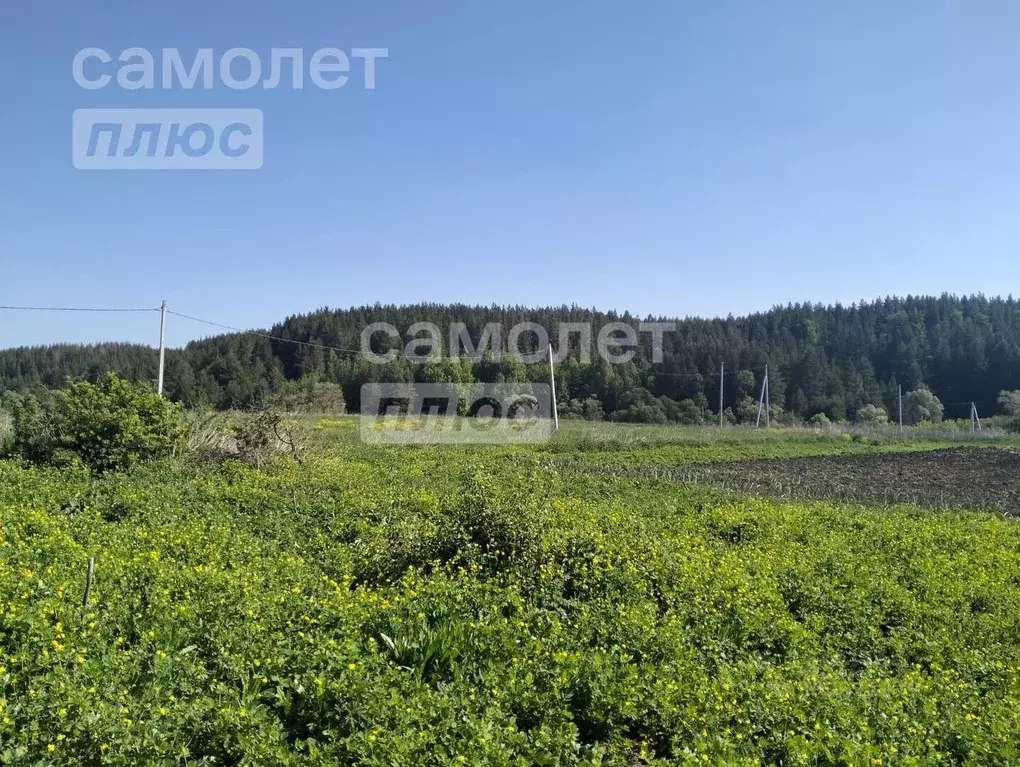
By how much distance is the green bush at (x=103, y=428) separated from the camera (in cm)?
1466

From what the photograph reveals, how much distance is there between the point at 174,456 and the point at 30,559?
979 centimetres

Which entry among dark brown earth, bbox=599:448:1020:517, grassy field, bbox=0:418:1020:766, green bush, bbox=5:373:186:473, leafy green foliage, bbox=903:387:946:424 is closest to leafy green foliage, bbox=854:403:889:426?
leafy green foliage, bbox=903:387:946:424

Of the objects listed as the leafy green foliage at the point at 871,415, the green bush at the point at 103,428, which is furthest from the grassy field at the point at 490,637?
the leafy green foliage at the point at 871,415

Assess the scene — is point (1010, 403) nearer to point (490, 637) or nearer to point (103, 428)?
point (103, 428)

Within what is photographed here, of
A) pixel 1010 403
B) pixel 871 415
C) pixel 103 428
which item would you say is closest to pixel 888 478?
pixel 103 428

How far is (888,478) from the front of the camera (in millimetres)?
21484

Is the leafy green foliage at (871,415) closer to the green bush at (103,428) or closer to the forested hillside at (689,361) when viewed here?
the forested hillside at (689,361)

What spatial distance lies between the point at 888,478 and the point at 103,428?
2186 cm

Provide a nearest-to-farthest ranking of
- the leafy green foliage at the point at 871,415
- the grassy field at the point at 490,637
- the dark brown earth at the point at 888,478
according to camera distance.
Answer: the grassy field at the point at 490,637
the dark brown earth at the point at 888,478
the leafy green foliage at the point at 871,415

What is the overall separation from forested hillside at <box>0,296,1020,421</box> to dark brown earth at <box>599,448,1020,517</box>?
1159 inches

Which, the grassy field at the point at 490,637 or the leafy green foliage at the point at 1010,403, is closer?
the grassy field at the point at 490,637

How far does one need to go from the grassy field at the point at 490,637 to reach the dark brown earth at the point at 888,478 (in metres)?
5.91

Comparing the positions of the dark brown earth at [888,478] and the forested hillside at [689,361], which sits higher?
the forested hillside at [689,361]

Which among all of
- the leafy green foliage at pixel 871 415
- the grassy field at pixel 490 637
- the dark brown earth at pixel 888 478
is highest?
the leafy green foliage at pixel 871 415
